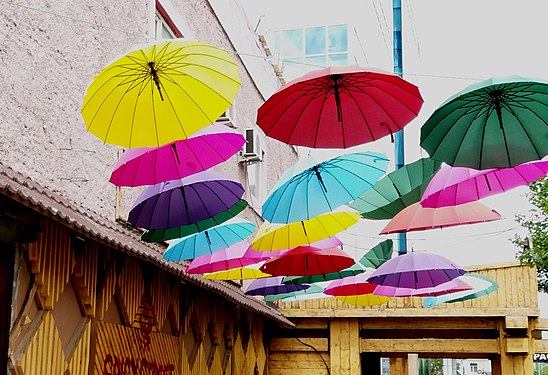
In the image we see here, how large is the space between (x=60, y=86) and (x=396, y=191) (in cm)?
314

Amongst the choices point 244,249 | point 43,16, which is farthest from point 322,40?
point 43,16

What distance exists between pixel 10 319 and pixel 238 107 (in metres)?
8.23

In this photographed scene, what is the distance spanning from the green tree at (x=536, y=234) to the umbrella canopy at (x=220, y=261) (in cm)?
644

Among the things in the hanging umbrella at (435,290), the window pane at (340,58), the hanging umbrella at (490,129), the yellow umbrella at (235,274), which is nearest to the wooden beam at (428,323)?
the hanging umbrella at (435,290)

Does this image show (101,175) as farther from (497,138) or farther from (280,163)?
(280,163)

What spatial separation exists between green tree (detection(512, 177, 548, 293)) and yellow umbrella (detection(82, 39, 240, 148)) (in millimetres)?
9225

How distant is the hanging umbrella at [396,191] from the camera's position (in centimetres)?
664

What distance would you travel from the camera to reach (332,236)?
26.4 feet

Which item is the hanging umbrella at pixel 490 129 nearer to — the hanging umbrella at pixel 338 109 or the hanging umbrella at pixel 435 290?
the hanging umbrella at pixel 338 109

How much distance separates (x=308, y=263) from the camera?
850 cm

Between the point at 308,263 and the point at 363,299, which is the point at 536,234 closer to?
the point at 363,299

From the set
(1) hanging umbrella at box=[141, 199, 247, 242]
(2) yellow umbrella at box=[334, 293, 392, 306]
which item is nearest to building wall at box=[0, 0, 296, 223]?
(1) hanging umbrella at box=[141, 199, 247, 242]

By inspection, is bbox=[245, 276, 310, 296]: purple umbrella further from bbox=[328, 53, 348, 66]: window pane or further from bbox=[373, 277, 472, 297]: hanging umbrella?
bbox=[328, 53, 348, 66]: window pane

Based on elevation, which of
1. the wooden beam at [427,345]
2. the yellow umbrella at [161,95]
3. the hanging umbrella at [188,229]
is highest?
the yellow umbrella at [161,95]
